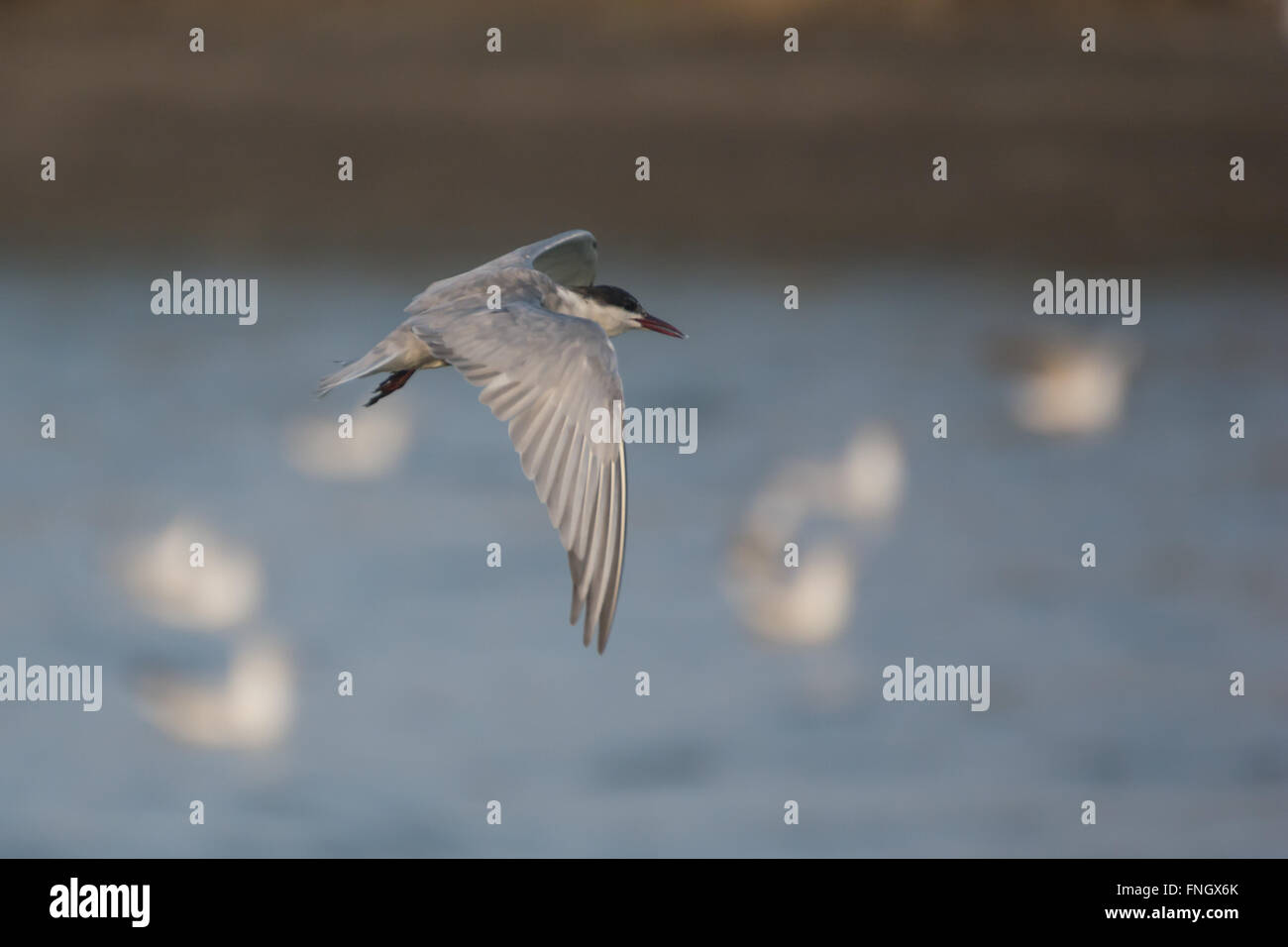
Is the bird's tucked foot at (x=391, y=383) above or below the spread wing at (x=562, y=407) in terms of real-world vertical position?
above

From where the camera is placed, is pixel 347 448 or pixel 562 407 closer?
pixel 562 407

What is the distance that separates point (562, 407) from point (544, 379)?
8 centimetres

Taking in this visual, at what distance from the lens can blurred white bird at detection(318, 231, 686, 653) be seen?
123 inches

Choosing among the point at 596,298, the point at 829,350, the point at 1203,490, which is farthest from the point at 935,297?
the point at 596,298

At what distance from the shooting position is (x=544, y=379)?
3.39 metres

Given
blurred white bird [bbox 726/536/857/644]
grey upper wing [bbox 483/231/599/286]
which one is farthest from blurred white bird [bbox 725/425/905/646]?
grey upper wing [bbox 483/231/599/286]

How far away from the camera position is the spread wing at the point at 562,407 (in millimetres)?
3098

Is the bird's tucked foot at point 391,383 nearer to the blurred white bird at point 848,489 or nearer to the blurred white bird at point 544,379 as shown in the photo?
the blurred white bird at point 544,379

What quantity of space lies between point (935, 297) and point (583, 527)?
16.7 meters

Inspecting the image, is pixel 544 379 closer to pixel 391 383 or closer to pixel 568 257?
pixel 391 383

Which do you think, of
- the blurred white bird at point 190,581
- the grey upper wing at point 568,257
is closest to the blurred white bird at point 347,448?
the blurred white bird at point 190,581

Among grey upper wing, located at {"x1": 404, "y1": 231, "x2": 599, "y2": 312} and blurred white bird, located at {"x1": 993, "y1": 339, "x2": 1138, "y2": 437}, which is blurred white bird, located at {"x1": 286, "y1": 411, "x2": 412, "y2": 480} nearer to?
blurred white bird, located at {"x1": 993, "y1": 339, "x2": 1138, "y2": 437}

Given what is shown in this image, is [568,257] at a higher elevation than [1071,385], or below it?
below

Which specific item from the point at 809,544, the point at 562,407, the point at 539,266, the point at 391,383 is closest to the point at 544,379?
the point at 562,407
